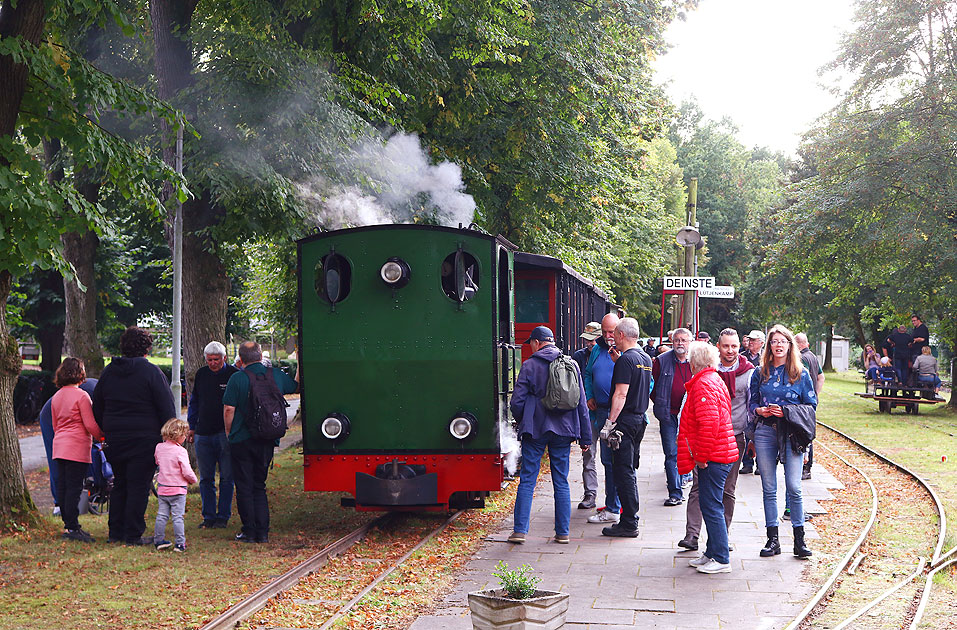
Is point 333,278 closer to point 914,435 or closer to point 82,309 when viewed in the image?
point 82,309

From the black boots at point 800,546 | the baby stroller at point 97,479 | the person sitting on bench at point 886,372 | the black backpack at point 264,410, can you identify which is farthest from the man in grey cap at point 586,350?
the person sitting on bench at point 886,372

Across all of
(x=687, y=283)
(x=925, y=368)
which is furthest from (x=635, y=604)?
(x=925, y=368)

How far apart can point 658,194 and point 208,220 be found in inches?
1430

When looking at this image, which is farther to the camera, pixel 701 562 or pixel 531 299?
→ pixel 531 299

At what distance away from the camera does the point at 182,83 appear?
13.8 metres

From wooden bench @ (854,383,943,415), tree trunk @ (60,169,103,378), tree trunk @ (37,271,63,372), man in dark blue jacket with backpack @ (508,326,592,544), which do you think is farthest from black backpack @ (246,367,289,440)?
tree trunk @ (37,271,63,372)

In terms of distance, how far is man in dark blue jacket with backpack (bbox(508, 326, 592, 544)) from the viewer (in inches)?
367

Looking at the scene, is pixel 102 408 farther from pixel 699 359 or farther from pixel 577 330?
pixel 577 330

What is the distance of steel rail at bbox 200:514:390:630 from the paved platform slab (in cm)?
120

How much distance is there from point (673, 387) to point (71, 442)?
21.5 ft

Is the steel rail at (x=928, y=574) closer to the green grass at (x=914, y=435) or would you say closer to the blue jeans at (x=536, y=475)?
the green grass at (x=914, y=435)

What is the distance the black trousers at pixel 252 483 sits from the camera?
9555 mm

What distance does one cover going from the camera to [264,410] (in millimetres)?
9516

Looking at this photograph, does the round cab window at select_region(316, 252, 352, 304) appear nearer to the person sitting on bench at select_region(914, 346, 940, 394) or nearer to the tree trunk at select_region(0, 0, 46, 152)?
the tree trunk at select_region(0, 0, 46, 152)
